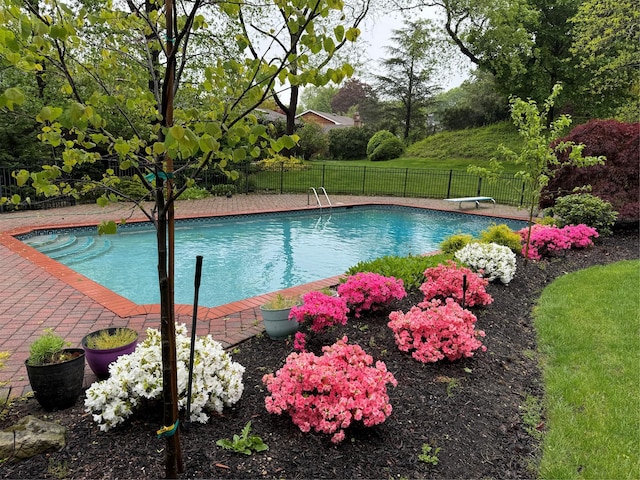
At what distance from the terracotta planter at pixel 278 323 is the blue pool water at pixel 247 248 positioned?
2.34 m

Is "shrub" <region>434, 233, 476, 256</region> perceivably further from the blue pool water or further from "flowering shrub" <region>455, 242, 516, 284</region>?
the blue pool water

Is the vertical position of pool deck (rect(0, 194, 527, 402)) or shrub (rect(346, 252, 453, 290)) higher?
shrub (rect(346, 252, 453, 290))

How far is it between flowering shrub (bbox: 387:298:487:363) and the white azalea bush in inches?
53.1

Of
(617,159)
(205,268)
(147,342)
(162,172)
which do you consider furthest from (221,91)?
(617,159)

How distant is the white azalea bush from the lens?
2.23 metres

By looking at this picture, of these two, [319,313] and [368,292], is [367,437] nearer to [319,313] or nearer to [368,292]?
[319,313]

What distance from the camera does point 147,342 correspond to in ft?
8.32

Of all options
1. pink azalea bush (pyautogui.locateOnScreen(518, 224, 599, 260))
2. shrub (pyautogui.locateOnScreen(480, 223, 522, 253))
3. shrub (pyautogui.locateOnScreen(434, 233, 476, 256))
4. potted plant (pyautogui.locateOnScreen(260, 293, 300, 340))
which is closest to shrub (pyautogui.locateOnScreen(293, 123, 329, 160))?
pink azalea bush (pyautogui.locateOnScreen(518, 224, 599, 260))

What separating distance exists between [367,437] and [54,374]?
1759 mm

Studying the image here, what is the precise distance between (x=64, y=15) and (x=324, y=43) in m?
0.80

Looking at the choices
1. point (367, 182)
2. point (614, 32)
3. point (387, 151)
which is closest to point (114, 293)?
point (614, 32)

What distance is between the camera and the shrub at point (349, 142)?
1153 inches

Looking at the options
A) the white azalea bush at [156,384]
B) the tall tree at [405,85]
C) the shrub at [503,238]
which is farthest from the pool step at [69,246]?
the tall tree at [405,85]

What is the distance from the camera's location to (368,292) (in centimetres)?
386
